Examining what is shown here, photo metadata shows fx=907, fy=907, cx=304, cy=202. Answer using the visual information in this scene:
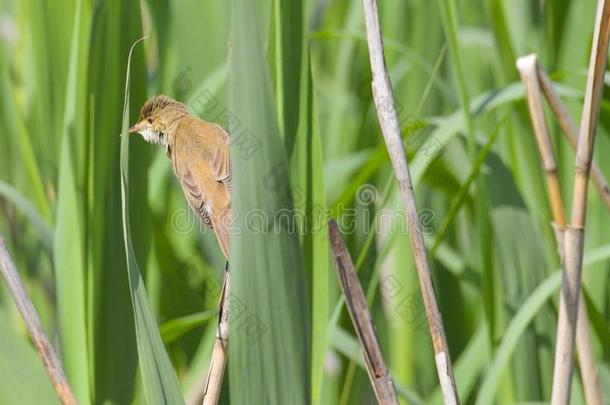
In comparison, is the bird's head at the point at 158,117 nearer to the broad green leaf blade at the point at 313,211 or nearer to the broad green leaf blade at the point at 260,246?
the broad green leaf blade at the point at 313,211

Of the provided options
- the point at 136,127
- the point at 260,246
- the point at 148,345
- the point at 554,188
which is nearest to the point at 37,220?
the point at 136,127

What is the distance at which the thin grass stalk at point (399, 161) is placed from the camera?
97 cm

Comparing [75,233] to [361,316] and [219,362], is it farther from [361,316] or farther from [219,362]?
[361,316]

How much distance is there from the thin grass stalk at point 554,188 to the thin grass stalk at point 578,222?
41 millimetres

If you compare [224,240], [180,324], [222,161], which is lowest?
[180,324]

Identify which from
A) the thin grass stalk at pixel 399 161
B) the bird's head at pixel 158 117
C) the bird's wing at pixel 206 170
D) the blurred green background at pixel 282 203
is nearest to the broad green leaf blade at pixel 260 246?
the blurred green background at pixel 282 203

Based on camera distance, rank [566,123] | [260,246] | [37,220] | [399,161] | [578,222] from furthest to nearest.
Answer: [37,220]
[566,123]
[578,222]
[399,161]
[260,246]

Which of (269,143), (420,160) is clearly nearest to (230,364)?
(269,143)

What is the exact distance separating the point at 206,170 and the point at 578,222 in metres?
0.58

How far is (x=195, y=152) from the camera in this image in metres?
1.43

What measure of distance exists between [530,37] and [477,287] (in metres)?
0.47

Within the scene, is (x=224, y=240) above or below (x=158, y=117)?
below

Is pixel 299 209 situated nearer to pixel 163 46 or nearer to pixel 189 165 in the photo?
pixel 189 165

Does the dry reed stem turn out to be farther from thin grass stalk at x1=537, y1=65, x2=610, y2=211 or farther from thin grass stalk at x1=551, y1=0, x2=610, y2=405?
thin grass stalk at x1=537, y1=65, x2=610, y2=211
